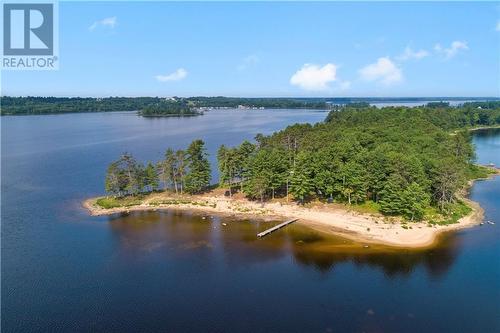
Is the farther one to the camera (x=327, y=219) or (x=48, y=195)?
(x=48, y=195)

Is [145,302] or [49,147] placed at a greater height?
[49,147]

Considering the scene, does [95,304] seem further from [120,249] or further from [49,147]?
[49,147]

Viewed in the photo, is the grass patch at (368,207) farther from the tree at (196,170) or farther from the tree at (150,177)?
the tree at (150,177)

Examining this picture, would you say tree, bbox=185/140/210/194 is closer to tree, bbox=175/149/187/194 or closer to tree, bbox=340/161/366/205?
tree, bbox=175/149/187/194

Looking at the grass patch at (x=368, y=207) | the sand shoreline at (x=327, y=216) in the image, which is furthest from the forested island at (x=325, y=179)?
the sand shoreline at (x=327, y=216)

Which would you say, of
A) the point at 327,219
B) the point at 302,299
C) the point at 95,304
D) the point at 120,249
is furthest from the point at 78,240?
the point at 327,219

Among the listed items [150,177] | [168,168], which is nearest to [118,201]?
[150,177]

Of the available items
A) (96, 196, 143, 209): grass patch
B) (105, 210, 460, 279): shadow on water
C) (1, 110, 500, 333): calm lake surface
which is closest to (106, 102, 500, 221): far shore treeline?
(96, 196, 143, 209): grass patch
